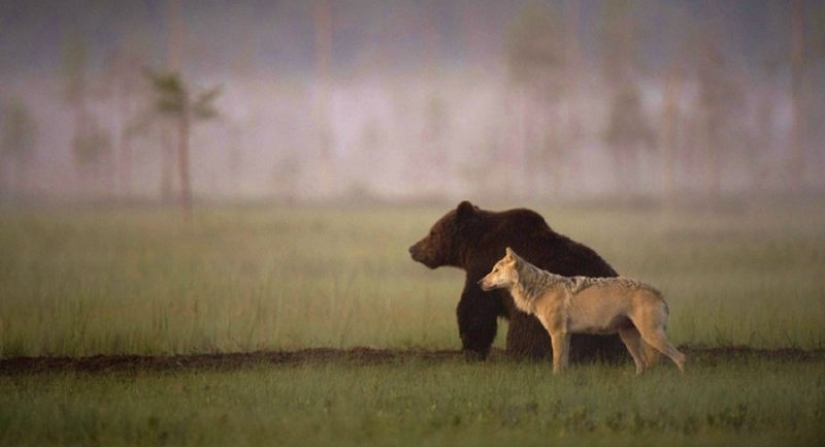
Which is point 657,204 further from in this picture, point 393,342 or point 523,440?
point 523,440

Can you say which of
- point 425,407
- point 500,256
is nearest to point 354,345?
point 500,256

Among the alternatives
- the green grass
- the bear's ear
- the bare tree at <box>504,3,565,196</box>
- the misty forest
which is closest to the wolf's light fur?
the green grass

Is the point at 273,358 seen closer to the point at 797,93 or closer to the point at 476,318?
the point at 476,318

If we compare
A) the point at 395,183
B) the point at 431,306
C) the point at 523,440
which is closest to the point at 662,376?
the point at 523,440

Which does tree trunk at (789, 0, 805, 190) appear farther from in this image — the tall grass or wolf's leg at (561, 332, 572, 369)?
wolf's leg at (561, 332, 572, 369)

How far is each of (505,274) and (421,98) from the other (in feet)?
167

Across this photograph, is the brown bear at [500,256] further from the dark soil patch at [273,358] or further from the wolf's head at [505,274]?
the wolf's head at [505,274]

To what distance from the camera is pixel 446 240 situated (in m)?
11.5

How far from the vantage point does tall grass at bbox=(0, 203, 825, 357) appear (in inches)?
506

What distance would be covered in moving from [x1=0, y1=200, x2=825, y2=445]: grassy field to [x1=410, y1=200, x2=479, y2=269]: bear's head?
1260mm

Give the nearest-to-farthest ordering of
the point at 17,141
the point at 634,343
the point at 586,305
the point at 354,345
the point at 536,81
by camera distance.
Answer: the point at 586,305 → the point at 634,343 → the point at 354,345 → the point at 536,81 → the point at 17,141

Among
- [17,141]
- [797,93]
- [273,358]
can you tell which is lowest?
[273,358]

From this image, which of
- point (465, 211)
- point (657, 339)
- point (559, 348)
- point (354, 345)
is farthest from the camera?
point (354, 345)

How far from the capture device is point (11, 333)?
41.3ft
